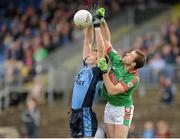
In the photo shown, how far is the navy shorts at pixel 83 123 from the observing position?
11.2 m

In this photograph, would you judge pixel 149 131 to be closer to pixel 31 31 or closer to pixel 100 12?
pixel 31 31

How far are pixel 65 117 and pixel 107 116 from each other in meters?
10.6

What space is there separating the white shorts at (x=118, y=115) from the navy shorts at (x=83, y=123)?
28 cm

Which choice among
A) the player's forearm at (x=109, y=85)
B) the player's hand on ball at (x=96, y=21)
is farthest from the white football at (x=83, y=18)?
the player's forearm at (x=109, y=85)

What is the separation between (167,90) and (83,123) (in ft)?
34.0

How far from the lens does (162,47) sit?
23156 millimetres

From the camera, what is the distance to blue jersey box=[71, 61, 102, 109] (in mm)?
11273

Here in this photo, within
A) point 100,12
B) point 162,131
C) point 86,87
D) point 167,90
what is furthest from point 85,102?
point 167,90

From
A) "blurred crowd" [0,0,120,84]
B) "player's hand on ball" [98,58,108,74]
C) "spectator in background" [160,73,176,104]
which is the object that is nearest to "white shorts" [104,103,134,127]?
"player's hand on ball" [98,58,108,74]

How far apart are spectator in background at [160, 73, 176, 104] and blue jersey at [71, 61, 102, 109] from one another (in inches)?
400

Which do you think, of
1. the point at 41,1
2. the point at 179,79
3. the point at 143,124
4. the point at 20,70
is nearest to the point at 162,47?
the point at 179,79

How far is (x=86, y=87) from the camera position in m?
11.3

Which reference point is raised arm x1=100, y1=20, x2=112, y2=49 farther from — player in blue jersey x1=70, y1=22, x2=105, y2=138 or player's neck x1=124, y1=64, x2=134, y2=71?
player's neck x1=124, y1=64, x2=134, y2=71

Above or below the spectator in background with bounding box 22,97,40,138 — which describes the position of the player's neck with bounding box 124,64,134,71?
above
